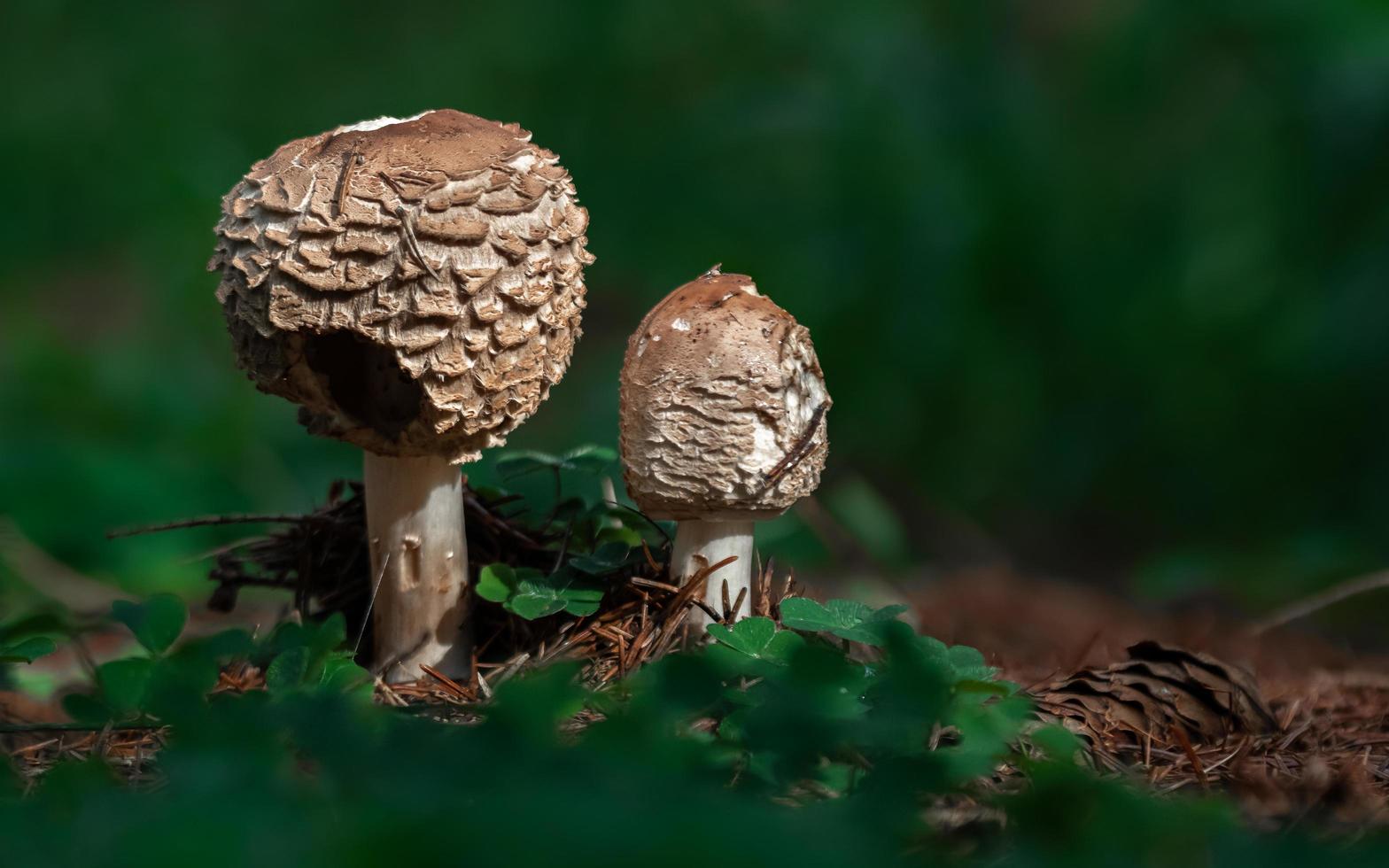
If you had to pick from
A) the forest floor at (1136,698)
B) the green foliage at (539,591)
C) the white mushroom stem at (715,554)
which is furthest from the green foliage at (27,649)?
the white mushroom stem at (715,554)

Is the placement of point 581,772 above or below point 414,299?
below

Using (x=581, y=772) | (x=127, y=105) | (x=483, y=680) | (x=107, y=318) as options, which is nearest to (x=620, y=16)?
(x=127, y=105)

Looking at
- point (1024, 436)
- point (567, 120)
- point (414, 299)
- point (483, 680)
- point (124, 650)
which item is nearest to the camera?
point (414, 299)

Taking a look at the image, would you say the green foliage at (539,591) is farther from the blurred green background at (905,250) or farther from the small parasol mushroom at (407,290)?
the blurred green background at (905,250)

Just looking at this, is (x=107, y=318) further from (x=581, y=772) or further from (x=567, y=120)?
(x=581, y=772)

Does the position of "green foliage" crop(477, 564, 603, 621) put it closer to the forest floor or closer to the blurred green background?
the forest floor

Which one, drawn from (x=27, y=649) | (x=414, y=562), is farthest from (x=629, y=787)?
(x=414, y=562)

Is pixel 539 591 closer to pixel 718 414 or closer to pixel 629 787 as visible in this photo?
pixel 718 414
